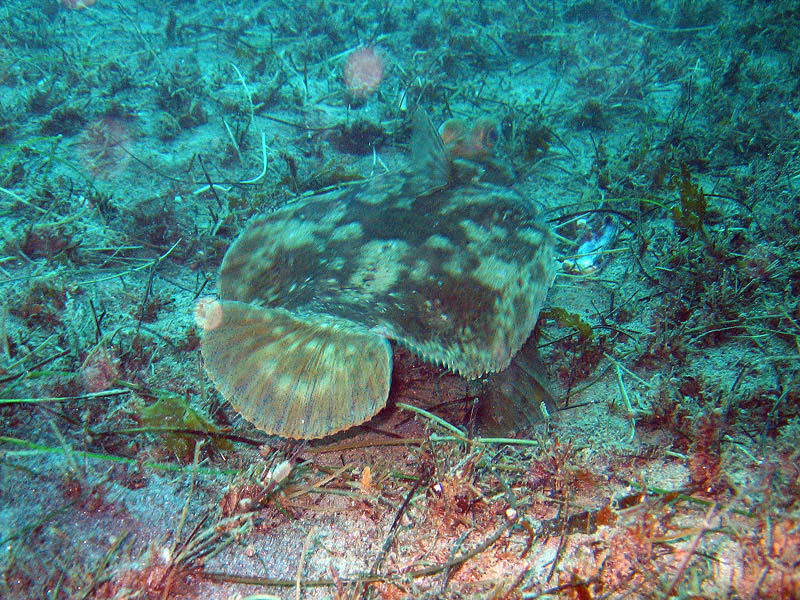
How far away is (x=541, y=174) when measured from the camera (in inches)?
203

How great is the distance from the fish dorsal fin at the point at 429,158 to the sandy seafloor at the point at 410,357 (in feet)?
2.14

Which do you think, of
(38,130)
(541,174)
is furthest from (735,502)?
(38,130)

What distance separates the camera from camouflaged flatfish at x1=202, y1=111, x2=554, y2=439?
1.88 meters

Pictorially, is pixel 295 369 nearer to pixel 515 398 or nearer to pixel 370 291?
pixel 370 291

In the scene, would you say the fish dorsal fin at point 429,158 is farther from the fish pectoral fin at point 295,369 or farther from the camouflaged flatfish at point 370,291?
the fish pectoral fin at point 295,369

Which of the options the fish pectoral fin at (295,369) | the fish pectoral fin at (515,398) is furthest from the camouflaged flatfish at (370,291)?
the fish pectoral fin at (515,398)

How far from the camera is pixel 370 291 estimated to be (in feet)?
7.70

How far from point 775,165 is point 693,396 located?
2944 mm

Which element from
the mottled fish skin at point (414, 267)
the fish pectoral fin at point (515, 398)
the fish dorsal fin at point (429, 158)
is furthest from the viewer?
the fish dorsal fin at point (429, 158)

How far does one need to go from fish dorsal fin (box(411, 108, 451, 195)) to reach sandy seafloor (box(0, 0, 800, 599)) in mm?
652

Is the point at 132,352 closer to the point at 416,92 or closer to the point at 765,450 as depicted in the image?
the point at 765,450

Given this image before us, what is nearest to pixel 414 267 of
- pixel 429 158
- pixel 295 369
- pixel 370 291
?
pixel 370 291

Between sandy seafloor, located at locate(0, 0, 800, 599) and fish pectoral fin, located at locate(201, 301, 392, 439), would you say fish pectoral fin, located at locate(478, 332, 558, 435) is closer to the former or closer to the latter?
sandy seafloor, located at locate(0, 0, 800, 599)

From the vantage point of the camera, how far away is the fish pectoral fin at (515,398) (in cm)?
258
